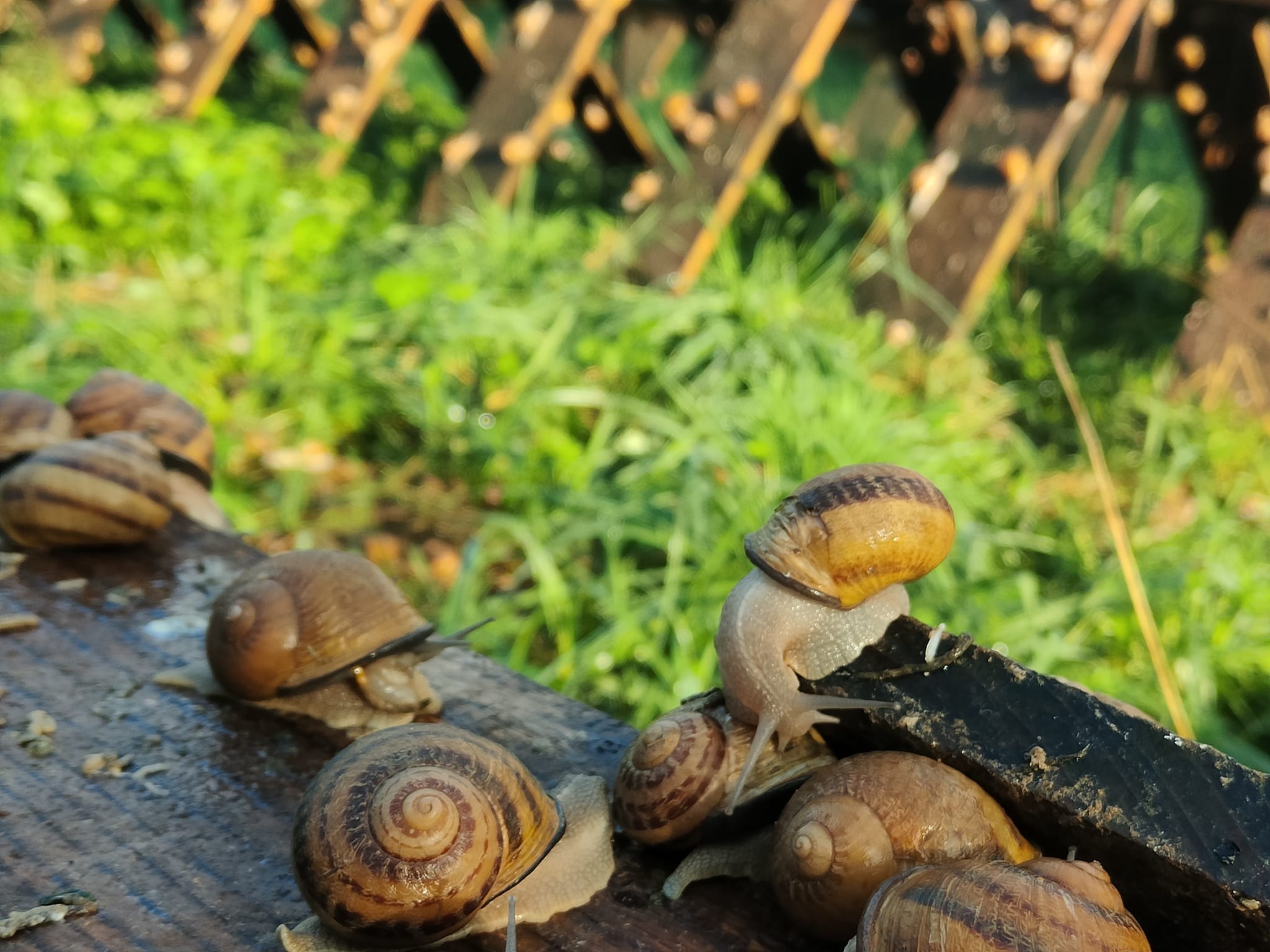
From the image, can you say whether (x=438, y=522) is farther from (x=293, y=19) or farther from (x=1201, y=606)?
(x=293, y=19)

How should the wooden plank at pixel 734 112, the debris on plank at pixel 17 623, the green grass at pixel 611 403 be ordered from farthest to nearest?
the wooden plank at pixel 734 112, the green grass at pixel 611 403, the debris on plank at pixel 17 623

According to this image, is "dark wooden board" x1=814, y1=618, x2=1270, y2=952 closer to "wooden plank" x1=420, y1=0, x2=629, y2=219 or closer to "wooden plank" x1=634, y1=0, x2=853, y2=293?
"wooden plank" x1=634, y1=0, x2=853, y2=293

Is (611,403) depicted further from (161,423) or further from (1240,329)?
(1240,329)

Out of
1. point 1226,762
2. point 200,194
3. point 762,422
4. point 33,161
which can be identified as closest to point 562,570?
point 762,422

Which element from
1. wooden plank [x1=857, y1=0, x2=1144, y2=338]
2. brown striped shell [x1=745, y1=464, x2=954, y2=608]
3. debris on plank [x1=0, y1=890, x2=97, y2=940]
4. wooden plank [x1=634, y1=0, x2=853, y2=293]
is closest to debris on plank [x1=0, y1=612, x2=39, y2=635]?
debris on plank [x1=0, y1=890, x2=97, y2=940]

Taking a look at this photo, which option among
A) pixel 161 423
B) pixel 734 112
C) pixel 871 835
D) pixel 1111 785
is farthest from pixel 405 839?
pixel 734 112

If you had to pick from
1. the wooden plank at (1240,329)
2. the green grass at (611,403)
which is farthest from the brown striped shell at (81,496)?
the wooden plank at (1240,329)

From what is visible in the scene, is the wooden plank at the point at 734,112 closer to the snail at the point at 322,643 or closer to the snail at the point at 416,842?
the snail at the point at 322,643
